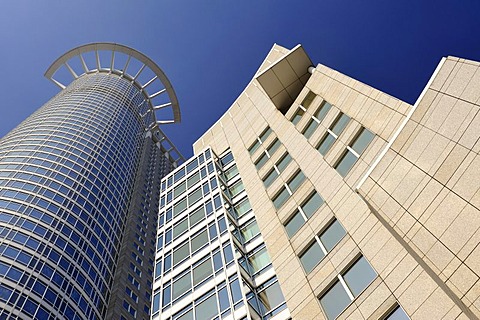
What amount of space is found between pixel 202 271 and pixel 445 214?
1603cm

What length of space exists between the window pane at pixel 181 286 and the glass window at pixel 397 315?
13868 mm

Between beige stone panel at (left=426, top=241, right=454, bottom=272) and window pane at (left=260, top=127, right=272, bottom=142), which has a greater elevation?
window pane at (left=260, top=127, right=272, bottom=142)

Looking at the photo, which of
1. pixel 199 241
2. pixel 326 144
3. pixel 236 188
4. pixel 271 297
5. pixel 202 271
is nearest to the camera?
pixel 271 297

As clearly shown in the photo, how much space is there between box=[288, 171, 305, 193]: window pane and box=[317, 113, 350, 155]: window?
1.99m

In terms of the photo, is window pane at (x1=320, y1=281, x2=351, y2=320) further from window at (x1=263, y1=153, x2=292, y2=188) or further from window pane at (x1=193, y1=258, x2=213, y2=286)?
window at (x1=263, y1=153, x2=292, y2=188)

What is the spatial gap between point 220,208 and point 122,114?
7771 cm

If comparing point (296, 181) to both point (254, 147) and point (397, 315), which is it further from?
point (397, 315)

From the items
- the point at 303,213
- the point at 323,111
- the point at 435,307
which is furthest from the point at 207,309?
the point at 323,111

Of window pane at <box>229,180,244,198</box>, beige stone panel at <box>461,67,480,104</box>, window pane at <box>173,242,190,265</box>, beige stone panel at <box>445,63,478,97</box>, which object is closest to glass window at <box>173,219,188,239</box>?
window pane at <box>173,242,190,265</box>

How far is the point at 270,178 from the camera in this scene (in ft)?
108

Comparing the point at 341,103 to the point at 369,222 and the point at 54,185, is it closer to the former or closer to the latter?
the point at 369,222

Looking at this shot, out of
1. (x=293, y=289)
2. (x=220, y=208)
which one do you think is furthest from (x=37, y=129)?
(x=293, y=289)

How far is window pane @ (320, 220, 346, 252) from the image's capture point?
22587mm

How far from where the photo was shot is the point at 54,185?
217ft
